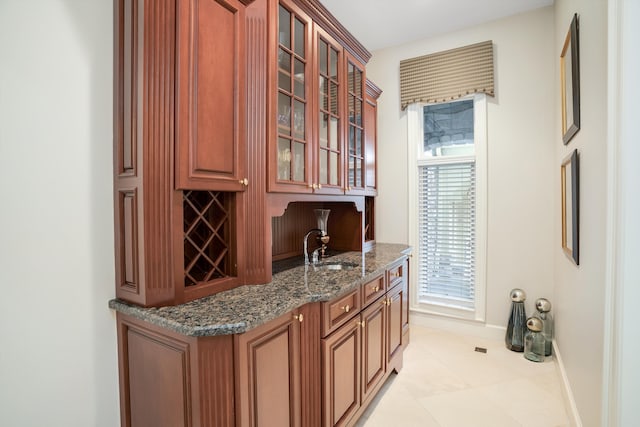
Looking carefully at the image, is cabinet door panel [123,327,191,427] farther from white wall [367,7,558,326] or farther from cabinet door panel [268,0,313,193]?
white wall [367,7,558,326]

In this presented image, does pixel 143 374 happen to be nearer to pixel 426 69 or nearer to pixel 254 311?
pixel 254 311

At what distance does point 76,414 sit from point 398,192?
303cm

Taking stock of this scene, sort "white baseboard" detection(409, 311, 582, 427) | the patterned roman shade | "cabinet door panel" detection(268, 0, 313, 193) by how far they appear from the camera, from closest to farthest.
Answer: "cabinet door panel" detection(268, 0, 313, 193), "white baseboard" detection(409, 311, 582, 427), the patterned roman shade

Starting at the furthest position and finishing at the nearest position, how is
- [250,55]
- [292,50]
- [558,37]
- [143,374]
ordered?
[558,37] < [292,50] < [250,55] < [143,374]

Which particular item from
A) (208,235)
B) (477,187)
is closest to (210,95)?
(208,235)

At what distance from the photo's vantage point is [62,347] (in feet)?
3.86

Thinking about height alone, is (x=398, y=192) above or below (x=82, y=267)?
above

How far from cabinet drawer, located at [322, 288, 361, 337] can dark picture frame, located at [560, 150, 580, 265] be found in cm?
127

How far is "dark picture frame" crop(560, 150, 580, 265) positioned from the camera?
1.77m

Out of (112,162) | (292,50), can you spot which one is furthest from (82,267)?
(292,50)

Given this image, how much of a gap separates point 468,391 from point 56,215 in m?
2.62

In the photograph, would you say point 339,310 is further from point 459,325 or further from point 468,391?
point 459,325

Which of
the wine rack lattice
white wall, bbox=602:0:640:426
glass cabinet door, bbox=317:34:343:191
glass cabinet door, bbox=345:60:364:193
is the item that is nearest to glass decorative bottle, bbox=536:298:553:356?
white wall, bbox=602:0:640:426

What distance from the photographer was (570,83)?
198cm
